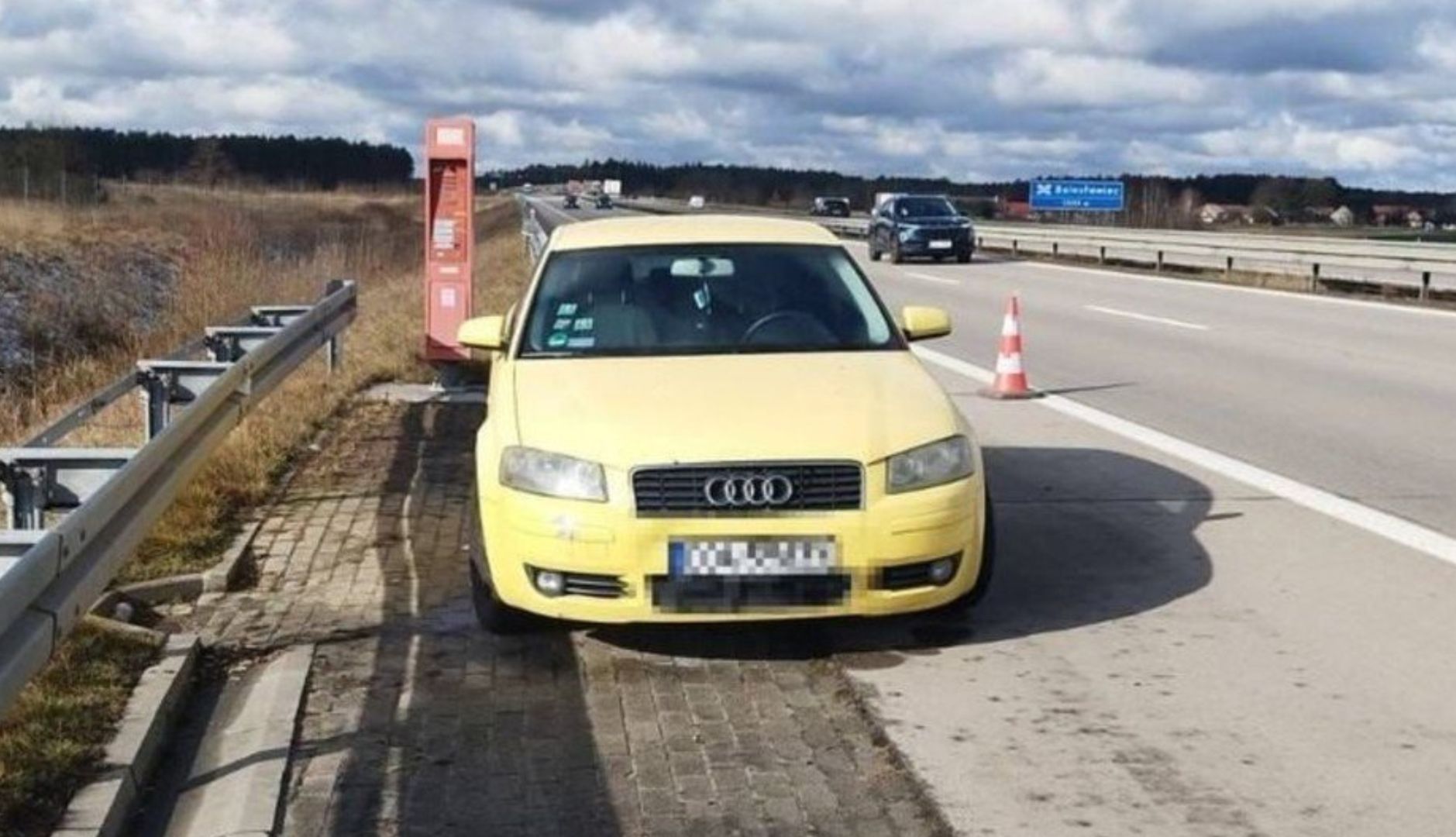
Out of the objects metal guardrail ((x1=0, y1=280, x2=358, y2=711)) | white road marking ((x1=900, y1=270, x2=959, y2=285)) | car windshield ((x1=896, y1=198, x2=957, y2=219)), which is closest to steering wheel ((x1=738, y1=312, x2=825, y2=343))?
metal guardrail ((x1=0, y1=280, x2=358, y2=711))

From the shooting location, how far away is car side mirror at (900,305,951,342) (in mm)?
8031

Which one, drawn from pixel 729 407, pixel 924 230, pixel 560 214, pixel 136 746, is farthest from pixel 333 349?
pixel 560 214

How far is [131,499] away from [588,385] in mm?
1762

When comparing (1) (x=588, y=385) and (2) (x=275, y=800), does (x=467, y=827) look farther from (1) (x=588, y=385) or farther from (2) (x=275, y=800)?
(1) (x=588, y=385)

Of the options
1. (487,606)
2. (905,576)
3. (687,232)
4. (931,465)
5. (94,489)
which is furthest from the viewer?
(687,232)

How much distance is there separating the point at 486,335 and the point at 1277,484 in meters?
4.48

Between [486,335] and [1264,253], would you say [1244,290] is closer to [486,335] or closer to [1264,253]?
[1264,253]

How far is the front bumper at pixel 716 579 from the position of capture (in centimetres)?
585

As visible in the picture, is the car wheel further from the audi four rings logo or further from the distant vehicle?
the distant vehicle

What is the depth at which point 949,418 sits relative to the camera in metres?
6.41

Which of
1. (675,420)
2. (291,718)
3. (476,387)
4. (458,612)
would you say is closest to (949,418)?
(675,420)

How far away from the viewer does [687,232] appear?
8.16 m

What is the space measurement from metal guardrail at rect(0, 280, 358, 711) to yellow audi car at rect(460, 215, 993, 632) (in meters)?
1.19

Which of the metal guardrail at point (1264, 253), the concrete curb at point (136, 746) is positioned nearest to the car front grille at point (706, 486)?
the concrete curb at point (136, 746)
